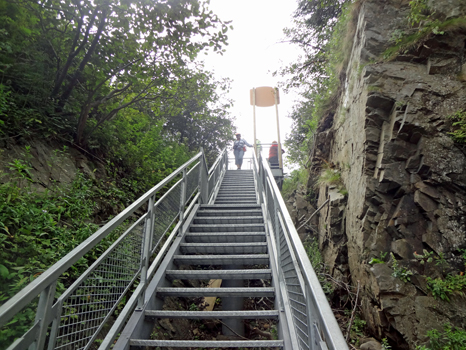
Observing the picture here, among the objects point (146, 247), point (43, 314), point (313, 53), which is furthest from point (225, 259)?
point (313, 53)

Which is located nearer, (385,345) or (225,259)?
(385,345)

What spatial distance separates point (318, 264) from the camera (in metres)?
4.49

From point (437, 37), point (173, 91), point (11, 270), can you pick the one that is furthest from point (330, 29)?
point (11, 270)

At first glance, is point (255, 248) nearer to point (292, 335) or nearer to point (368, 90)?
point (292, 335)

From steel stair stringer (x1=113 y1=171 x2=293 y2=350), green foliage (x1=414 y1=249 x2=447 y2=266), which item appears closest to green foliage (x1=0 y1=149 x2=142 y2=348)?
steel stair stringer (x1=113 y1=171 x2=293 y2=350)

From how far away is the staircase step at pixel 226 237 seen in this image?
343cm

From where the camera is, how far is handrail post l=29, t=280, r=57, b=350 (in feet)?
3.82

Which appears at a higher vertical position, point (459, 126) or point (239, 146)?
point (239, 146)

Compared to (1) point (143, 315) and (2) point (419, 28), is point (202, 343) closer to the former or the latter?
(1) point (143, 315)

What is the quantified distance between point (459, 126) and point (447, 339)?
2.38 m

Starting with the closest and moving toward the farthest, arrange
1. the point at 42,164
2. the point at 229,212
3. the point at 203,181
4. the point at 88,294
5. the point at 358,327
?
the point at 88,294
the point at 358,327
the point at 42,164
the point at 229,212
the point at 203,181

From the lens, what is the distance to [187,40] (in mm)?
3912

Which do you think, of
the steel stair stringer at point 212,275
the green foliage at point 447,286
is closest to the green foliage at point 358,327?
the green foliage at point 447,286

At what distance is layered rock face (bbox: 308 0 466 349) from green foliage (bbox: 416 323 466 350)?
3.1 inches
